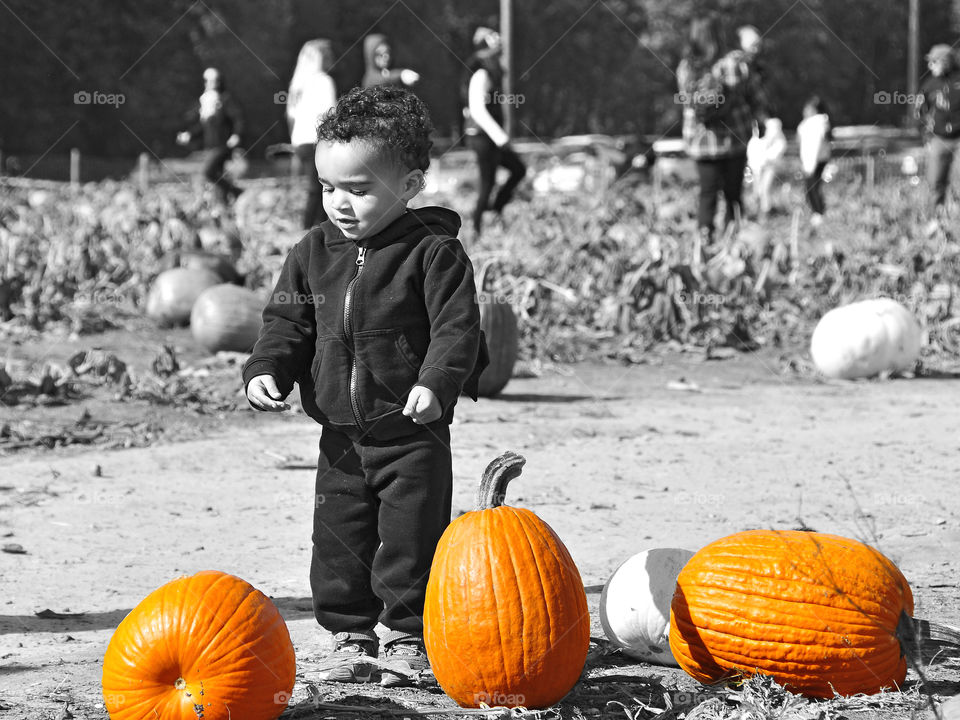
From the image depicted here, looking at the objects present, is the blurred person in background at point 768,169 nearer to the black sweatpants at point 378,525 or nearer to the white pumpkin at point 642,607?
the white pumpkin at point 642,607

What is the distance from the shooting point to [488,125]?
11312 millimetres

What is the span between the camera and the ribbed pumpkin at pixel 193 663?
2.79m

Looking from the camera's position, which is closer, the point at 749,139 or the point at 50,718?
the point at 50,718

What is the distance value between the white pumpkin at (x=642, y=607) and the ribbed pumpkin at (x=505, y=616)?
0.31 metres

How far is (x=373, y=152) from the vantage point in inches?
124

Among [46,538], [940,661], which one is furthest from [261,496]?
[940,661]

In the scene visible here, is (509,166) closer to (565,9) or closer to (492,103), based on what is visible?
(492,103)

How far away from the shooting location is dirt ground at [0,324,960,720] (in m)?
3.39

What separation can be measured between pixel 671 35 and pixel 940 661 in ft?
143
